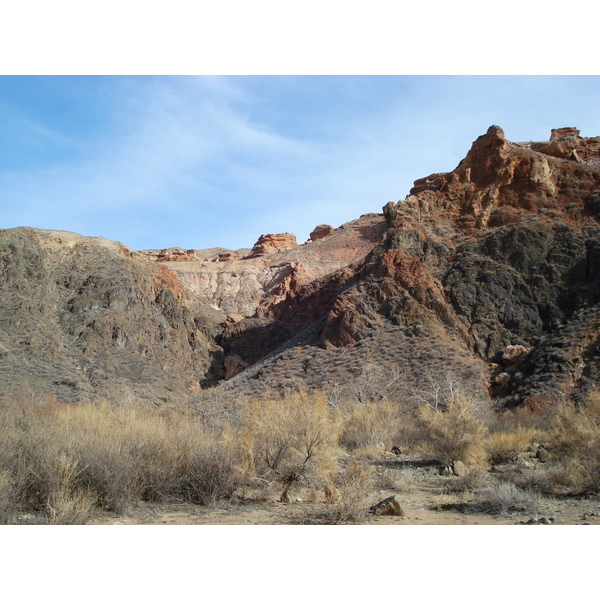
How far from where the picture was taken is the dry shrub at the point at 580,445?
10.6m

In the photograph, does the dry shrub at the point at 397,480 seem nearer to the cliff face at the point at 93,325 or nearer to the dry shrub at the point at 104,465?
the dry shrub at the point at 104,465

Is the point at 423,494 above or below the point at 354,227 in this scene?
below

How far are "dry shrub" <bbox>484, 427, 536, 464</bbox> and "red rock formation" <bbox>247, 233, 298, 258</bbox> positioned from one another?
81.5 meters

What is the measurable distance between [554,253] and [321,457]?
31.9 metres

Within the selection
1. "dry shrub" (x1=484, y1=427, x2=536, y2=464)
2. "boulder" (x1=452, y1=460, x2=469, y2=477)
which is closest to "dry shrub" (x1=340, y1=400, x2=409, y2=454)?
"dry shrub" (x1=484, y1=427, x2=536, y2=464)

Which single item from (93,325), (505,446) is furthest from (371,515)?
(93,325)

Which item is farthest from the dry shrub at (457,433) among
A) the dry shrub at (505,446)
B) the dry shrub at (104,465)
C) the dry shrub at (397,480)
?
the dry shrub at (104,465)

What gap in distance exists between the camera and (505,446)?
17.0 meters

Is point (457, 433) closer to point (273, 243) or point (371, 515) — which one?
point (371, 515)

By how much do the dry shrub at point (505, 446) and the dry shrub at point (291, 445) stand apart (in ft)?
25.7

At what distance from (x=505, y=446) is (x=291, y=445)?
364 inches

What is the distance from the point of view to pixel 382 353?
106 ft

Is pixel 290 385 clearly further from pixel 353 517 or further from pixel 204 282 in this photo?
pixel 204 282

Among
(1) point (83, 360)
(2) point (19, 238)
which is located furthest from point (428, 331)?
(2) point (19, 238)
